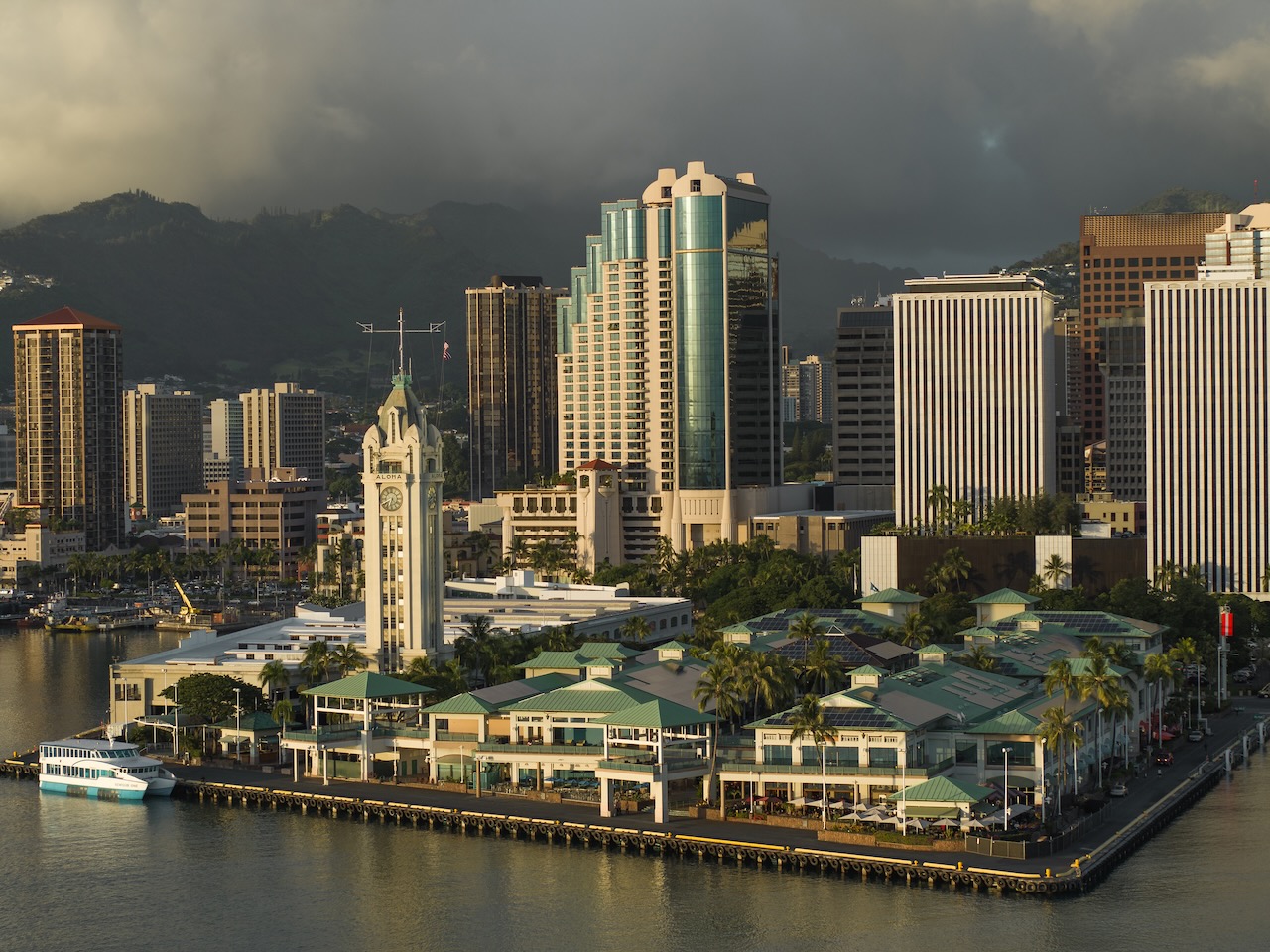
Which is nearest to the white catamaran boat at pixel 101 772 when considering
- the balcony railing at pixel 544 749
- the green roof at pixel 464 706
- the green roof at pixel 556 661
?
the green roof at pixel 464 706

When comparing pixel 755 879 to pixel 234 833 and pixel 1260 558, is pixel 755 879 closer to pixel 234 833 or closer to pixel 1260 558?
pixel 234 833

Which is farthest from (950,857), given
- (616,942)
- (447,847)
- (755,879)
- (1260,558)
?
(1260,558)

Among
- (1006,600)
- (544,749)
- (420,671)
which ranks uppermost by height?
(1006,600)

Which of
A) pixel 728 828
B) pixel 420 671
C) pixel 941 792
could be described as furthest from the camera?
pixel 420 671

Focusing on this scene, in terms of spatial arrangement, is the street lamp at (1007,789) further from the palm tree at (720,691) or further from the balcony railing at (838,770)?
the palm tree at (720,691)

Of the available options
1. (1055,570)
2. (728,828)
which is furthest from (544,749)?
(1055,570)

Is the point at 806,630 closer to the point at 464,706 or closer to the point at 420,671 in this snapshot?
the point at 420,671

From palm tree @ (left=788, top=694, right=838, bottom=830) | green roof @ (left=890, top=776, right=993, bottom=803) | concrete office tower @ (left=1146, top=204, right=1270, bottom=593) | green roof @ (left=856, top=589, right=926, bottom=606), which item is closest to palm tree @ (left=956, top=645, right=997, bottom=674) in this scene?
palm tree @ (left=788, top=694, right=838, bottom=830)

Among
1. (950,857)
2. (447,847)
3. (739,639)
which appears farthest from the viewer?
(739,639)
